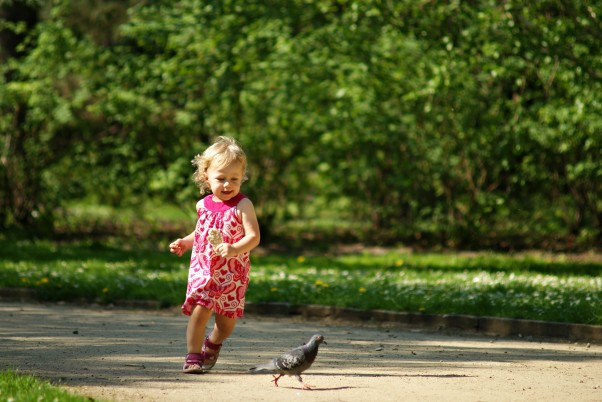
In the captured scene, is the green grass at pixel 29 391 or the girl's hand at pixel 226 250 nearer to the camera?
the green grass at pixel 29 391

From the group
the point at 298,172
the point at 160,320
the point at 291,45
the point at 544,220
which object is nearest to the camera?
the point at 160,320

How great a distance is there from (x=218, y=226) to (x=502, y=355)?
2.86 meters

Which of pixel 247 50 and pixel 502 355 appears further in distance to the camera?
pixel 247 50

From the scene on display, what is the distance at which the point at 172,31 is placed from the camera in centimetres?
1656

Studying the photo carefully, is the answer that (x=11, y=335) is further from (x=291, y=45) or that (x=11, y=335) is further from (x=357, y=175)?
(x=357, y=175)

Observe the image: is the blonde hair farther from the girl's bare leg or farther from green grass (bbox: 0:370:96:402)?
green grass (bbox: 0:370:96:402)

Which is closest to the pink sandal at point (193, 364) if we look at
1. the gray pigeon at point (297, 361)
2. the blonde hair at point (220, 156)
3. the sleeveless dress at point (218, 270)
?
the sleeveless dress at point (218, 270)

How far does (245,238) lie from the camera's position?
613 centimetres

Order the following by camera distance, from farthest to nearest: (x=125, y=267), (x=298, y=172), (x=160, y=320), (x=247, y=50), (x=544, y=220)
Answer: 1. (x=298, y=172)
2. (x=544, y=220)
3. (x=247, y=50)
4. (x=125, y=267)
5. (x=160, y=320)

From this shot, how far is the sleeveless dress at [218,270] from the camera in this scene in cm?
622

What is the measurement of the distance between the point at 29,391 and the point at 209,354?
144cm

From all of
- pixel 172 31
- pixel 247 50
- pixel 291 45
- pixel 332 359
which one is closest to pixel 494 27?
pixel 291 45

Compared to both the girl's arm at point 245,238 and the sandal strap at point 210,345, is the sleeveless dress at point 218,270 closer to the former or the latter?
the girl's arm at point 245,238

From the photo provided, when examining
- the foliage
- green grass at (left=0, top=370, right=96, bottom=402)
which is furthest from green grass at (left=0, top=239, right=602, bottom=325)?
green grass at (left=0, top=370, right=96, bottom=402)
